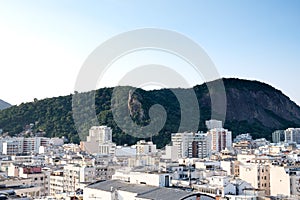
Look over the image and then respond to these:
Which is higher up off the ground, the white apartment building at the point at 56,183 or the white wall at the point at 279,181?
the white wall at the point at 279,181

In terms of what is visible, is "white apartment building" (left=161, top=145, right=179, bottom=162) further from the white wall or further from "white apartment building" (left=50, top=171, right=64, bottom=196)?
the white wall

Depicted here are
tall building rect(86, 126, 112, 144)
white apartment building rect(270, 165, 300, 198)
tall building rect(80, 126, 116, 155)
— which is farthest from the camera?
tall building rect(86, 126, 112, 144)

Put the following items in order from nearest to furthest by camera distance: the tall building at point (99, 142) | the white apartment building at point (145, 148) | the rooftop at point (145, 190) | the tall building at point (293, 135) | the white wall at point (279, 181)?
1. the rooftop at point (145, 190)
2. the white wall at point (279, 181)
3. the white apartment building at point (145, 148)
4. the tall building at point (99, 142)
5. the tall building at point (293, 135)

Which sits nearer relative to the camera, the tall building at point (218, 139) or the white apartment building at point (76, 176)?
the white apartment building at point (76, 176)

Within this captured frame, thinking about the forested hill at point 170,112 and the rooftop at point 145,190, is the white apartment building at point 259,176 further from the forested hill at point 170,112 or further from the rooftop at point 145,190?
the forested hill at point 170,112

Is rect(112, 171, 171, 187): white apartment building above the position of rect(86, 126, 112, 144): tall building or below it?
below

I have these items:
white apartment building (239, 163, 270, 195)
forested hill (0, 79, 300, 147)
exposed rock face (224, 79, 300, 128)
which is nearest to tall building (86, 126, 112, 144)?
forested hill (0, 79, 300, 147)

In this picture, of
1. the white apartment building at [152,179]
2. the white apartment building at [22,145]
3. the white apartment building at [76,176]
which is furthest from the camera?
the white apartment building at [22,145]

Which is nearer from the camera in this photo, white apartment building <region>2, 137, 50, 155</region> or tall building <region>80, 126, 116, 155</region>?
tall building <region>80, 126, 116, 155</region>

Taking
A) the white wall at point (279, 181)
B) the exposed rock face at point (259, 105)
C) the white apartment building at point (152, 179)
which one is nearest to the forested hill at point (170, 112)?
the exposed rock face at point (259, 105)
